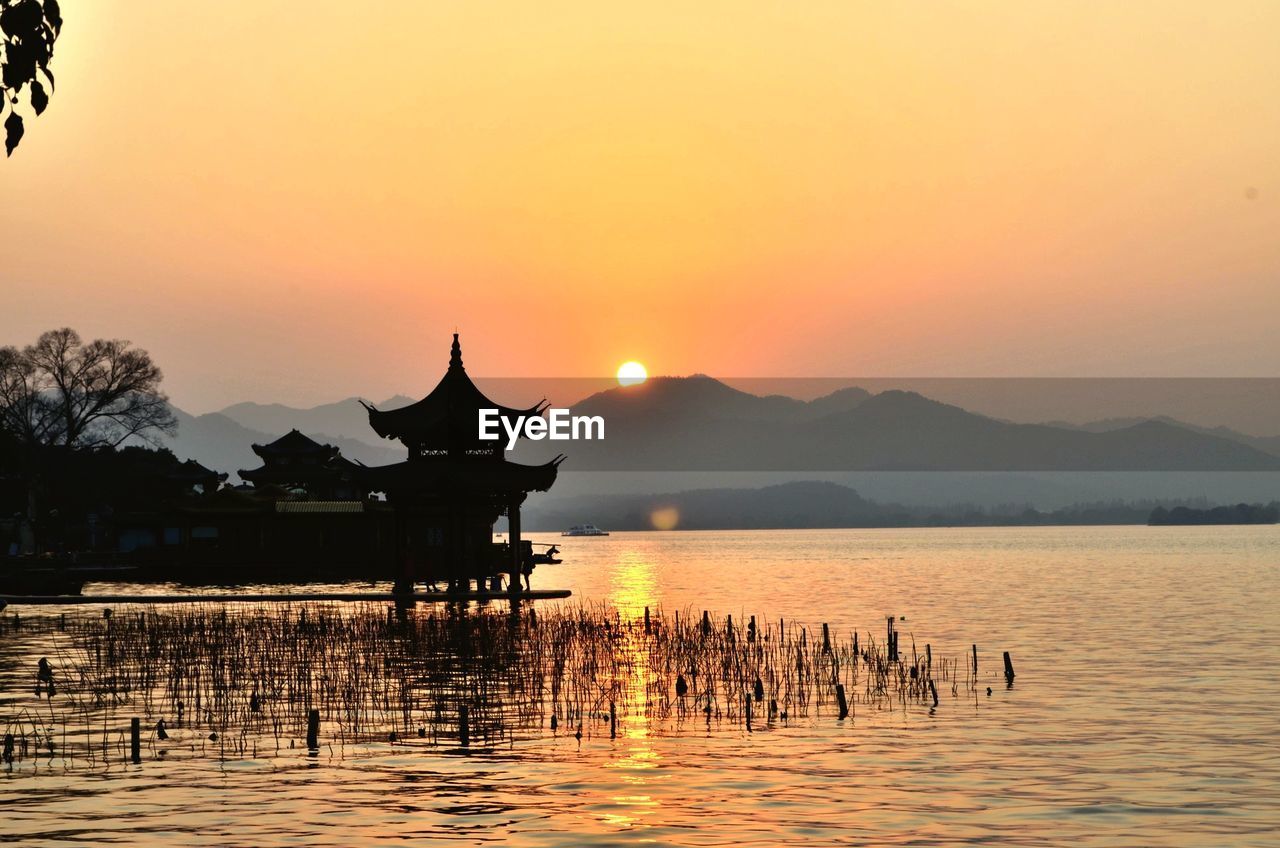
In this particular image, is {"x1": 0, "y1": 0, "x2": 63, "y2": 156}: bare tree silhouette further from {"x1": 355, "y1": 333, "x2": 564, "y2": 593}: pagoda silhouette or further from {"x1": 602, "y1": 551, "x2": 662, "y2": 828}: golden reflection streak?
{"x1": 355, "y1": 333, "x2": 564, "y2": 593}: pagoda silhouette

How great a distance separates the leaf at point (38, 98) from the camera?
9008mm

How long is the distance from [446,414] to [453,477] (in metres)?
3.30

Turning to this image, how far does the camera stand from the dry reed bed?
2792 centimetres

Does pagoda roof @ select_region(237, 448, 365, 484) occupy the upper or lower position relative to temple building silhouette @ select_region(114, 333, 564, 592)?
upper

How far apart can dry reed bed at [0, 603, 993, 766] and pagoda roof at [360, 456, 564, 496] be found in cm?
1323

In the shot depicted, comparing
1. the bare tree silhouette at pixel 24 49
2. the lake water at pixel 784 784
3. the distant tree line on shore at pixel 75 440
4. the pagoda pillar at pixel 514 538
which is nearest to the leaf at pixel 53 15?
the bare tree silhouette at pixel 24 49

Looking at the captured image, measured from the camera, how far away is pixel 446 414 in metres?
65.2

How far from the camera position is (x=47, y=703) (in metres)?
32.5

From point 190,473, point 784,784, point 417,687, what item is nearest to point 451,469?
point 417,687

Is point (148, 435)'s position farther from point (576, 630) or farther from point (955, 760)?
point (955, 760)

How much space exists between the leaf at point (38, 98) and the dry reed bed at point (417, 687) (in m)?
17.8

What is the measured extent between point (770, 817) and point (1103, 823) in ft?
15.7

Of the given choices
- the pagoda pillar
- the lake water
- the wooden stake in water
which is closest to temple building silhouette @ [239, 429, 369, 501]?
the pagoda pillar

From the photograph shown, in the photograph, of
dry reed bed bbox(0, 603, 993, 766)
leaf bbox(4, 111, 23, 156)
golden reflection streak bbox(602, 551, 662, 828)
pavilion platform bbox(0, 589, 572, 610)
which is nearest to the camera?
leaf bbox(4, 111, 23, 156)
